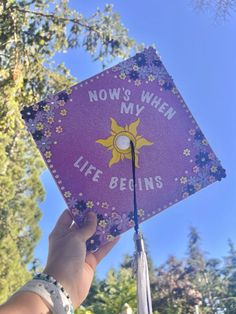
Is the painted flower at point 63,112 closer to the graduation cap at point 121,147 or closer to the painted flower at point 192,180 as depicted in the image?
the graduation cap at point 121,147

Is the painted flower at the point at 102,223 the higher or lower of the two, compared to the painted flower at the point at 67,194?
lower

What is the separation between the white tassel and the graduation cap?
0.26 ft

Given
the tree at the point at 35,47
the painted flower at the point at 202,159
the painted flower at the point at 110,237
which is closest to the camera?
the painted flower at the point at 110,237

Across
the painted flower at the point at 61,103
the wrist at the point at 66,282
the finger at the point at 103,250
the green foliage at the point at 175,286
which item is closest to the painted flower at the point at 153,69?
the painted flower at the point at 61,103

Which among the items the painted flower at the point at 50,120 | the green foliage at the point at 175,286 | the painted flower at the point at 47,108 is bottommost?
the green foliage at the point at 175,286

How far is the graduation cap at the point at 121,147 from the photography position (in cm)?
114

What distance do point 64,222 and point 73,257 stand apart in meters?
0.16

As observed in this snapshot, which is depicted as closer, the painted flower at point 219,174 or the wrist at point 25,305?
the wrist at point 25,305

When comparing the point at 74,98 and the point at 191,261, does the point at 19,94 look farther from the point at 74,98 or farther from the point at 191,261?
the point at 191,261

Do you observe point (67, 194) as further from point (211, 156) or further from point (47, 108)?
point (211, 156)

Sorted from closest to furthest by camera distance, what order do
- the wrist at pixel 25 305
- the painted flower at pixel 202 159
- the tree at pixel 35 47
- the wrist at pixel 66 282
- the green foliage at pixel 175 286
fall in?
the wrist at pixel 25 305, the wrist at pixel 66 282, the painted flower at pixel 202 159, the tree at pixel 35 47, the green foliage at pixel 175 286

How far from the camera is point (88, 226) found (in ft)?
3.42

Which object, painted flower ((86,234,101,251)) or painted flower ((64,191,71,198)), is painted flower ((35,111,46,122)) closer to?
painted flower ((64,191,71,198))

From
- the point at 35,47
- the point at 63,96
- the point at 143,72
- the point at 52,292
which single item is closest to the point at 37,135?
the point at 63,96
